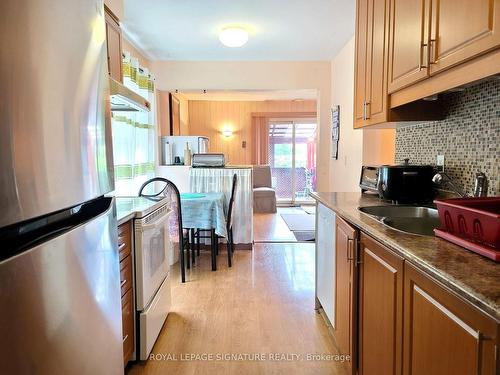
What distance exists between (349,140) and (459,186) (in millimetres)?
2314

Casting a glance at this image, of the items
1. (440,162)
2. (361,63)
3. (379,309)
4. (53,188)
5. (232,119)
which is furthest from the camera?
(232,119)

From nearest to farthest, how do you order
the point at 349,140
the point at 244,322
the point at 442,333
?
the point at 442,333 < the point at 244,322 < the point at 349,140

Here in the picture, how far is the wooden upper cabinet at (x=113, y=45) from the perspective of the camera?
1.96 m

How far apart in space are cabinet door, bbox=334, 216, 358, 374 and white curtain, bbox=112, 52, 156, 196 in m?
2.17

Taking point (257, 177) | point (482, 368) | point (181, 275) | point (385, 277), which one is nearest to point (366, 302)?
point (385, 277)

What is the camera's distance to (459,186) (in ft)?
5.86

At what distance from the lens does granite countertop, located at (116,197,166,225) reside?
173 cm

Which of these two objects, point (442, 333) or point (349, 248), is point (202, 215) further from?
point (442, 333)

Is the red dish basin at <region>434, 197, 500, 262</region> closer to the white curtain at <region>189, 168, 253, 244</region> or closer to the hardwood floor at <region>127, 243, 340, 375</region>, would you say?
the hardwood floor at <region>127, 243, 340, 375</region>

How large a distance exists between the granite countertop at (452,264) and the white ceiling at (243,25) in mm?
2433

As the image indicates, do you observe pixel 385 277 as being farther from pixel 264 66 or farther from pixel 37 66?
pixel 264 66

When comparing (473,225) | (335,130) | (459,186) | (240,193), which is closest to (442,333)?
(473,225)

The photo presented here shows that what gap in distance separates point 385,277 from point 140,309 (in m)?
1.30

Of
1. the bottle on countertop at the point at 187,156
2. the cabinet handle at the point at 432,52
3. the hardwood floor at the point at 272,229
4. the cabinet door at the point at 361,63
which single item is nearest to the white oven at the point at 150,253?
the cabinet door at the point at 361,63
